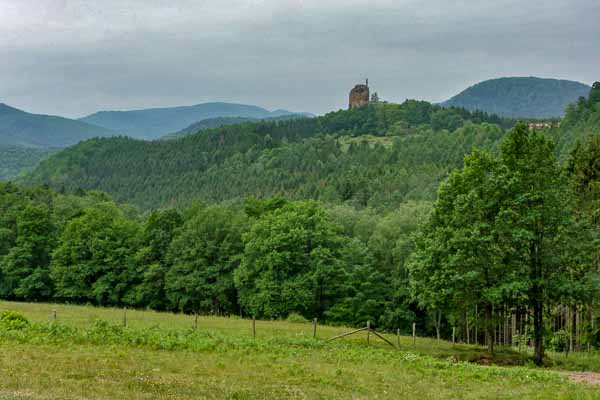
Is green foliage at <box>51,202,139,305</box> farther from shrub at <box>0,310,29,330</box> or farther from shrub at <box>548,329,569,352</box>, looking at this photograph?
shrub at <box>548,329,569,352</box>

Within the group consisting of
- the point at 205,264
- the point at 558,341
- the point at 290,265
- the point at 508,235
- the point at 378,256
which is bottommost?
the point at 558,341

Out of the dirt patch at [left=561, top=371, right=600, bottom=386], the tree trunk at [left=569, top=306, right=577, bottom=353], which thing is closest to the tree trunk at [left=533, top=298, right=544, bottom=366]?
the dirt patch at [left=561, top=371, right=600, bottom=386]

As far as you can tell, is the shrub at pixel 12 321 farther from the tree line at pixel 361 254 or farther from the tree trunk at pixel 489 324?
the tree trunk at pixel 489 324

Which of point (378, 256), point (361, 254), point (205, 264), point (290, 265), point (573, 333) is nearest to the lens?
point (573, 333)

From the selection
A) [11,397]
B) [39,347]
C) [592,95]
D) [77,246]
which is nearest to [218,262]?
[77,246]

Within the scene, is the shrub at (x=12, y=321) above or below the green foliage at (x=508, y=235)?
below

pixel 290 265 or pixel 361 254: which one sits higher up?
pixel 361 254

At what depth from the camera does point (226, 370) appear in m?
24.7

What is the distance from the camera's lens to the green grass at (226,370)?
2003 cm

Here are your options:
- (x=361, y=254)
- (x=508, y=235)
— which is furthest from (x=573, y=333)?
(x=361, y=254)

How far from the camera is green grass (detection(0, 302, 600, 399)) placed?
65.7 feet

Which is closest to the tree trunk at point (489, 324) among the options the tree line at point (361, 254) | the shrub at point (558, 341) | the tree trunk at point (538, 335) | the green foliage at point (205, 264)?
the tree line at point (361, 254)

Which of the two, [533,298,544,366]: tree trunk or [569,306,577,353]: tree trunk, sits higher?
[533,298,544,366]: tree trunk

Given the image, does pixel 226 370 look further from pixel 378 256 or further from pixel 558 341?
pixel 378 256
